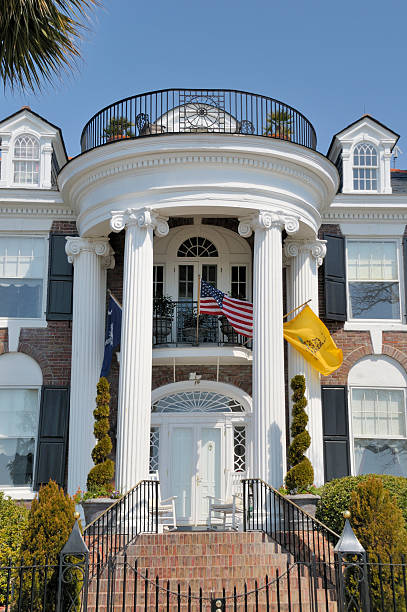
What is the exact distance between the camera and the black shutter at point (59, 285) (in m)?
18.6

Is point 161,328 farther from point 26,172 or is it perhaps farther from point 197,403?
point 26,172

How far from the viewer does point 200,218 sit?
19.1 meters

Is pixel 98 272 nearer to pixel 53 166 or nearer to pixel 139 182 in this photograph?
pixel 139 182

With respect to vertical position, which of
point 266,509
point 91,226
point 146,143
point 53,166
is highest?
point 53,166

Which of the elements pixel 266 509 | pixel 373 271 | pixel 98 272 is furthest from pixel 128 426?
pixel 373 271

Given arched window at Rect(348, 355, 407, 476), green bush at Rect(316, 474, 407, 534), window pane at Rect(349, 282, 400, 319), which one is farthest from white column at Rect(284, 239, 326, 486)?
green bush at Rect(316, 474, 407, 534)

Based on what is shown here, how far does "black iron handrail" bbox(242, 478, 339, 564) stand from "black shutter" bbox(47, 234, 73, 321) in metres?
6.32

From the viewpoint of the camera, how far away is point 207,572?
12102 millimetres

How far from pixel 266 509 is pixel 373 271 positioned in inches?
280

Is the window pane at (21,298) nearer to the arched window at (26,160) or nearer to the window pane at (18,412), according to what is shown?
the window pane at (18,412)

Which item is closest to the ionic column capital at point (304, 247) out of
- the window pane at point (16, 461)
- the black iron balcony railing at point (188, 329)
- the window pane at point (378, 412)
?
the black iron balcony railing at point (188, 329)

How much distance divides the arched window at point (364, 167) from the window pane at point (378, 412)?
539cm

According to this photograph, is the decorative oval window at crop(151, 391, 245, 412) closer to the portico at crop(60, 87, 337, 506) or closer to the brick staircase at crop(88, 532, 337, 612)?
the portico at crop(60, 87, 337, 506)

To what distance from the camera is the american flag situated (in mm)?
16703
